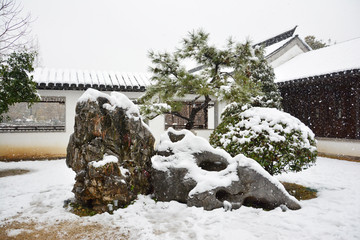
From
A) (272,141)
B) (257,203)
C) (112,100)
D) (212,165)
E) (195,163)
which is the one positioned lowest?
(257,203)

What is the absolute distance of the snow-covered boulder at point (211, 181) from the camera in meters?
4.52

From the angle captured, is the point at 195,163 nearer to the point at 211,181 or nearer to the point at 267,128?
the point at 211,181

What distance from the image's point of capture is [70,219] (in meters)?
4.17

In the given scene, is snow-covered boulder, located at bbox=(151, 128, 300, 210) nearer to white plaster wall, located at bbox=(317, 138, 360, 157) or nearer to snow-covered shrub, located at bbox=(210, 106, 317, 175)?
snow-covered shrub, located at bbox=(210, 106, 317, 175)

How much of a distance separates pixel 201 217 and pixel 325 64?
34.2 feet

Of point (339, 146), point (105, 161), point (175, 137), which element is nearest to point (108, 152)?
point (105, 161)

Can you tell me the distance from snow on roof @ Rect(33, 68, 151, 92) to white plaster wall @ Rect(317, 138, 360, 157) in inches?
338

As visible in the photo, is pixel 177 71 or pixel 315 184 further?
pixel 177 71

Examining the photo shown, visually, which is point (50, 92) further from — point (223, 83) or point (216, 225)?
point (216, 225)

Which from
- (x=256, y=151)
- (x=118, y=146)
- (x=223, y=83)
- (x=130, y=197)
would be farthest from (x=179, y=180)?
(x=223, y=83)

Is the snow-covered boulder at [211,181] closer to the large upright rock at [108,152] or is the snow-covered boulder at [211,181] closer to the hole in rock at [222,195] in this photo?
the hole in rock at [222,195]

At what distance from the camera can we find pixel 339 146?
1038 cm

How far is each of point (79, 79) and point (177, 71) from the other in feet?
18.6

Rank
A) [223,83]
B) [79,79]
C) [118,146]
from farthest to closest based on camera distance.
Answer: [79,79] < [223,83] < [118,146]
